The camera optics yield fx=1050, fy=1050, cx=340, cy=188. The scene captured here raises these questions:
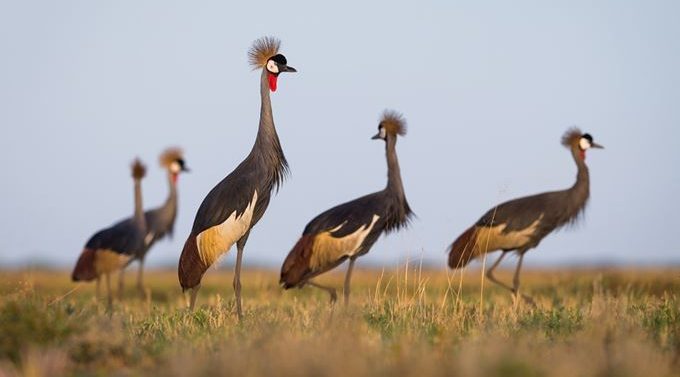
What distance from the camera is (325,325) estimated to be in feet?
25.0

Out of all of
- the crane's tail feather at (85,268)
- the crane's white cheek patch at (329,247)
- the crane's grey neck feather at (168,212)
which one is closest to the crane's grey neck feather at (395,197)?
the crane's white cheek patch at (329,247)

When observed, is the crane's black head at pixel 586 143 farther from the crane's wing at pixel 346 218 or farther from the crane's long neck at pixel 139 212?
the crane's long neck at pixel 139 212

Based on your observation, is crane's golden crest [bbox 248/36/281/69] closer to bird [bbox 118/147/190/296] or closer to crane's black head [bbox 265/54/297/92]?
crane's black head [bbox 265/54/297/92]

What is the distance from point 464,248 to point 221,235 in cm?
474

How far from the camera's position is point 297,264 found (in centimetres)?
1245

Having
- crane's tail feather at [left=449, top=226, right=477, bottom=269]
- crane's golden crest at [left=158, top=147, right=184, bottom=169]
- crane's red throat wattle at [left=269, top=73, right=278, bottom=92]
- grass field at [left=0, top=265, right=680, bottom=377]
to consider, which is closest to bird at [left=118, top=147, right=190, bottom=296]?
crane's golden crest at [left=158, top=147, right=184, bottom=169]

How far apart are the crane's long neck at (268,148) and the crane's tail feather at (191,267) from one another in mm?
1091

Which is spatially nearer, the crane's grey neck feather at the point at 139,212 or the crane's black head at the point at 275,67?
the crane's black head at the point at 275,67

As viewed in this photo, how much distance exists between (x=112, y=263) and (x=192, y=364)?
1339 cm

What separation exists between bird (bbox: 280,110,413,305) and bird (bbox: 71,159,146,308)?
20.8ft

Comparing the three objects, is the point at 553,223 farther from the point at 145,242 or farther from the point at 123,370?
the point at 123,370

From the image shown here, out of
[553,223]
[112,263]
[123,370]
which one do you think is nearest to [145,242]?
[112,263]

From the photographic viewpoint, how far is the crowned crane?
14891mm

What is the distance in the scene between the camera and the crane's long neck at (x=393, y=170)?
13.3 metres
